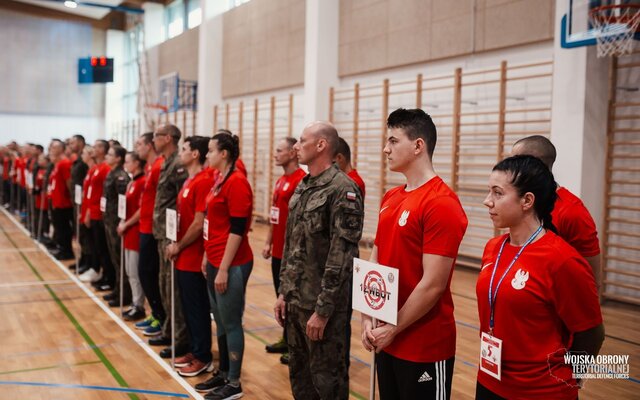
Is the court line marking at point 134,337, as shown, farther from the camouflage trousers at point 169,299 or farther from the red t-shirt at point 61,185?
the red t-shirt at point 61,185

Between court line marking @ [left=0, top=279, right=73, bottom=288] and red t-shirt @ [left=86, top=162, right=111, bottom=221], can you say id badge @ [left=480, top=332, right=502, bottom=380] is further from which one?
court line marking @ [left=0, top=279, right=73, bottom=288]

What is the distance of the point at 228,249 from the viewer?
3518mm

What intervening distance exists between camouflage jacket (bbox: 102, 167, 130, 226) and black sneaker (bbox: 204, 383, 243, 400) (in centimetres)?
286

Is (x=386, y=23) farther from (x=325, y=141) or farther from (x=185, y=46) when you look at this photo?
(x=185, y=46)

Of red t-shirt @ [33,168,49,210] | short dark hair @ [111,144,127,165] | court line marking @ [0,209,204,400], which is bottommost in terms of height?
court line marking @ [0,209,204,400]

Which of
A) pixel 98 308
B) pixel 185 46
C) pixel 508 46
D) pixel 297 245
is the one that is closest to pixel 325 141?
pixel 297 245

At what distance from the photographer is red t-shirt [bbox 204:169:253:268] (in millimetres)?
3568

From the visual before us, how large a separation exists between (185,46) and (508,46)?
1151 cm

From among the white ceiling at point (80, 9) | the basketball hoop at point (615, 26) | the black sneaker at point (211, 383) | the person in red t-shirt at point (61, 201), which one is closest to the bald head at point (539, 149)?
the black sneaker at point (211, 383)

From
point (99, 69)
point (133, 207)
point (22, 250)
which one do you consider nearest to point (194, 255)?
point (133, 207)

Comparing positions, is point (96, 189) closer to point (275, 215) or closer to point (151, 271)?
point (151, 271)

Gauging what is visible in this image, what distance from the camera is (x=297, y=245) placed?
9.27 feet

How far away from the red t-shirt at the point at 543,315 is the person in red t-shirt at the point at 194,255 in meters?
2.55

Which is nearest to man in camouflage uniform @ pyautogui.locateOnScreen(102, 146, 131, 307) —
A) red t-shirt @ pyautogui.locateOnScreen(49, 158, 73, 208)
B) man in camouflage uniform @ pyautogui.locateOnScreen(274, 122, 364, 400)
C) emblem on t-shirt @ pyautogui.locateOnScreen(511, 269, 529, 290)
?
red t-shirt @ pyautogui.locateOnScreen(49, 158, 73, 208)
